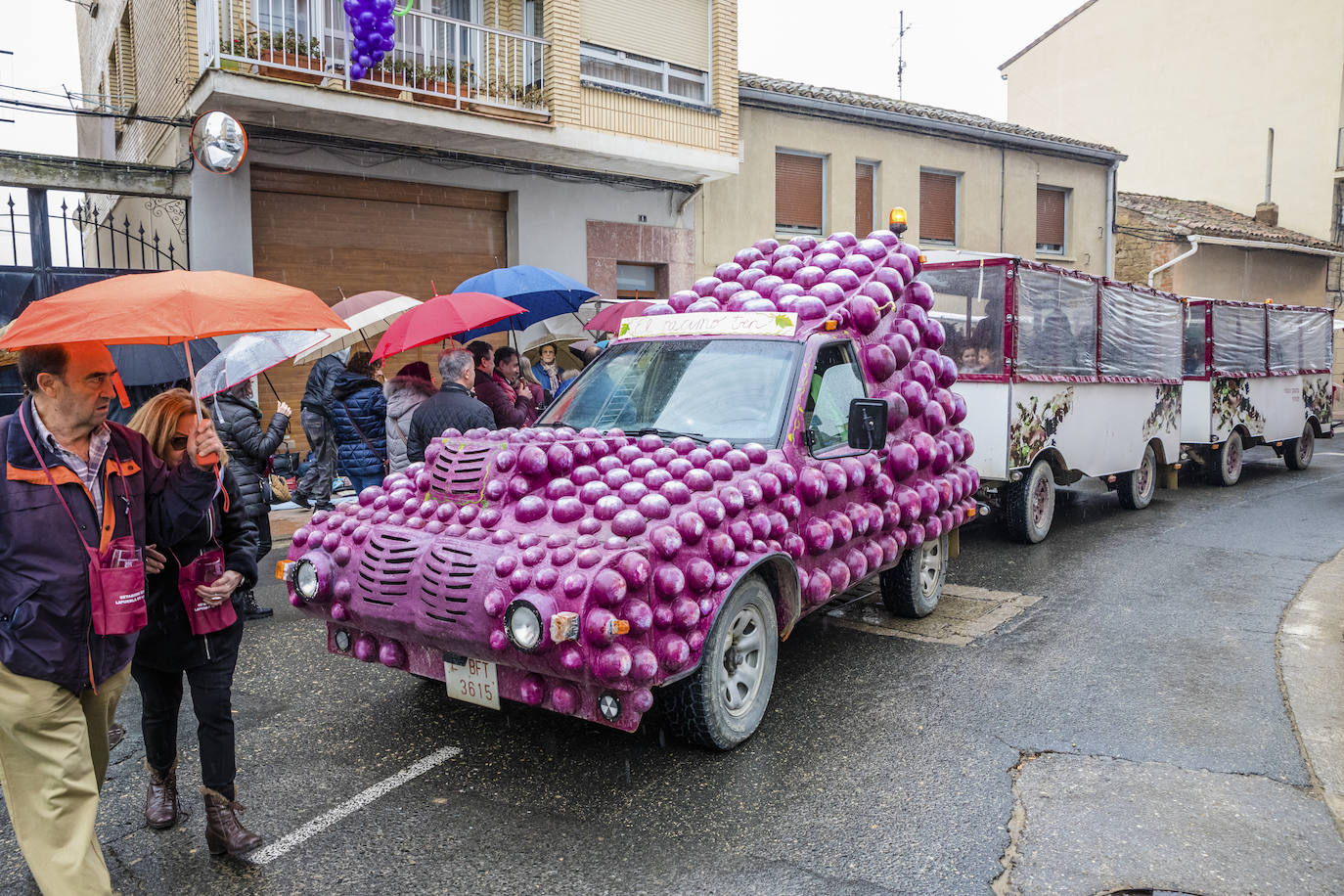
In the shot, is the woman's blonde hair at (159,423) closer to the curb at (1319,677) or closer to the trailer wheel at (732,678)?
the trailer wheel at (732,678)

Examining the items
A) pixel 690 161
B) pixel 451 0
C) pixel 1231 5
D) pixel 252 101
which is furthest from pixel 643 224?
pixel 1231 5

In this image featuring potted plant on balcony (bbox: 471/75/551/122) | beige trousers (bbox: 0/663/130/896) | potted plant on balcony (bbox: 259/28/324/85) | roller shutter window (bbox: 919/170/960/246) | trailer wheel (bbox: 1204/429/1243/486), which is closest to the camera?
beige trousers (bbox: 0/663/130/896)

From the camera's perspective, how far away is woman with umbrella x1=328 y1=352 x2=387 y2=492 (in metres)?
7.95

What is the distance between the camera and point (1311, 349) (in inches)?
638

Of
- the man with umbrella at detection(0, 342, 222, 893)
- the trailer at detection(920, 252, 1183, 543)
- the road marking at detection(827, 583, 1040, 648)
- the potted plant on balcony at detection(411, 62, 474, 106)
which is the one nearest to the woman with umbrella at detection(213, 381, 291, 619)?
the man with umbrella at detection(0, 342, 222, 893)

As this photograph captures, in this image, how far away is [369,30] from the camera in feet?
36.2

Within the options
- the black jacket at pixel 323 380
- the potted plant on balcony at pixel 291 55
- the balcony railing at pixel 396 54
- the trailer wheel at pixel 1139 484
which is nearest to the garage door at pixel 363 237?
the potted plant on balcony at pixel 291 55

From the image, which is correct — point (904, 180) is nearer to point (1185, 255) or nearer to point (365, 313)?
point (1185, 255)

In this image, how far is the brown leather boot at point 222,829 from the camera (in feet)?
11.1

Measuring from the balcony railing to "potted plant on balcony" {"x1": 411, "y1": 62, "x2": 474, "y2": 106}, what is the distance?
14 mm

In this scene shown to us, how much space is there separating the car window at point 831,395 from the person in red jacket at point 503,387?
299 cm

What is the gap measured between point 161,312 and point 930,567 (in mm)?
5026

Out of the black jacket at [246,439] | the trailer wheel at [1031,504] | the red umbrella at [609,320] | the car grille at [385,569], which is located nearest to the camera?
the car grille at [385,569]

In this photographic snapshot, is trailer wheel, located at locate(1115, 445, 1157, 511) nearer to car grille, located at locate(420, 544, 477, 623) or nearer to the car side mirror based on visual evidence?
the car side mirror
